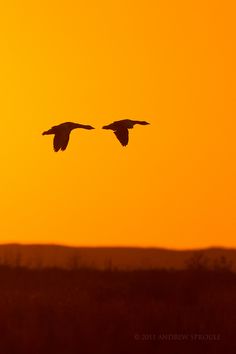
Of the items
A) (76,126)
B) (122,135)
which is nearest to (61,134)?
(76,126)

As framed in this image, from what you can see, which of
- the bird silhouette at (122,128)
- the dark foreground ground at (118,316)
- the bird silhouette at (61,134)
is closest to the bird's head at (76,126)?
the bird silhouette at (61,134)

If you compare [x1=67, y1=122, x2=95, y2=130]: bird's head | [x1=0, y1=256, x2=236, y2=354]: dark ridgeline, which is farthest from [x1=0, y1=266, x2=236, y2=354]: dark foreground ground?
[x1=67, y1=122, x2=95, y2=130]: bird's head

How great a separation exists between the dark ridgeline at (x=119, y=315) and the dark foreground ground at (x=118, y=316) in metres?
0.01

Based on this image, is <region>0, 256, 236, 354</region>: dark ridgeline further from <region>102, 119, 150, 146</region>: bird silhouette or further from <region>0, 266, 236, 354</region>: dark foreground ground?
<region>102, 119, 150, 146</region>: bird silhouette

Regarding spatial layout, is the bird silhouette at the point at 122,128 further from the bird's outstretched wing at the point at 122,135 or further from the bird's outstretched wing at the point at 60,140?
the bird's outstretched wing at the point at 60,140

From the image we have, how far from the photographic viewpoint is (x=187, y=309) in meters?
16.5

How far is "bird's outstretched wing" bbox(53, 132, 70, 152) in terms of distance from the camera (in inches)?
531

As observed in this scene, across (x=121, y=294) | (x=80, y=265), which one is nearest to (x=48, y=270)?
(x=80, y=265)

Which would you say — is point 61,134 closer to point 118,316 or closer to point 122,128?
point 122,128

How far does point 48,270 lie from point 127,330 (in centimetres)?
813

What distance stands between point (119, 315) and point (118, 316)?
0.06m

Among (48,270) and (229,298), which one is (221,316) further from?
(48,270)

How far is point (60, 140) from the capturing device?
13.6 meters

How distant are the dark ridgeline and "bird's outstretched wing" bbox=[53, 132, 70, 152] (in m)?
2.23
